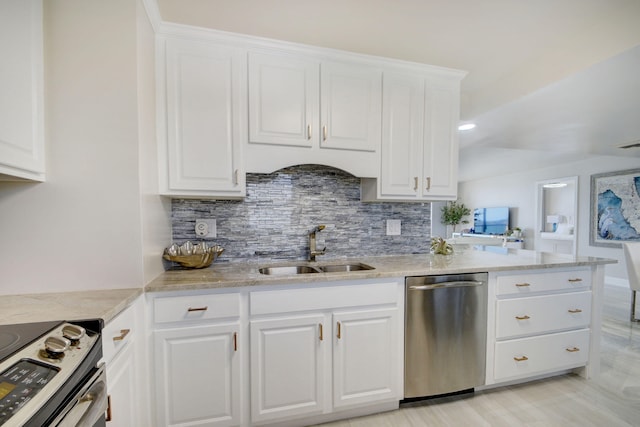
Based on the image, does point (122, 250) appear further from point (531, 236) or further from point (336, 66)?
point (531, 236)

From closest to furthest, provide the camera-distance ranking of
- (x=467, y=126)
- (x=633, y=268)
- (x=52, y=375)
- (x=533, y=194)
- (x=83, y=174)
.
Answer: (x=52, y=375)
(x=83, y=174)
(x=467, y=126)
(x=633, y=268)
(x=533, y=194)

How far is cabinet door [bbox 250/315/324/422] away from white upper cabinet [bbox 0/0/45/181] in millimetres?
1188

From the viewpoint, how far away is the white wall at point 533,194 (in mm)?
5020

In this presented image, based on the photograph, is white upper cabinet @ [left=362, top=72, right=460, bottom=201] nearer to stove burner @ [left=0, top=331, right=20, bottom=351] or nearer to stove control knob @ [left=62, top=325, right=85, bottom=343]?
stove control knob @ [left=62, top=325, right=85, bottom=343]

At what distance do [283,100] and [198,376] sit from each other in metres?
1.66

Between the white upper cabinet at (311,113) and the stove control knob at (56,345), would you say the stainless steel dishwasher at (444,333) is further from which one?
the stove control knob at (56,345)

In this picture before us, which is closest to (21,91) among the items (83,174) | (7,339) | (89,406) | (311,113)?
(83,174)

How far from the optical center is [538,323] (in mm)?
1967

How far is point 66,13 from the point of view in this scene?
1236 mm

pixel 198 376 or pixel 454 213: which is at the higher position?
pixel 454 213

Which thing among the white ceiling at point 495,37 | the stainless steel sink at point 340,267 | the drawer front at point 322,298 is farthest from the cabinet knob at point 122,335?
the white ceiling at point 495,37

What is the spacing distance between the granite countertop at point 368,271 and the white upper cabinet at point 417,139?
0.49 metres

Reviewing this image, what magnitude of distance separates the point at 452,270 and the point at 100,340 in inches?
69.5

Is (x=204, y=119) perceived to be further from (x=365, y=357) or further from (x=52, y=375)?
(x=365, y=357)
